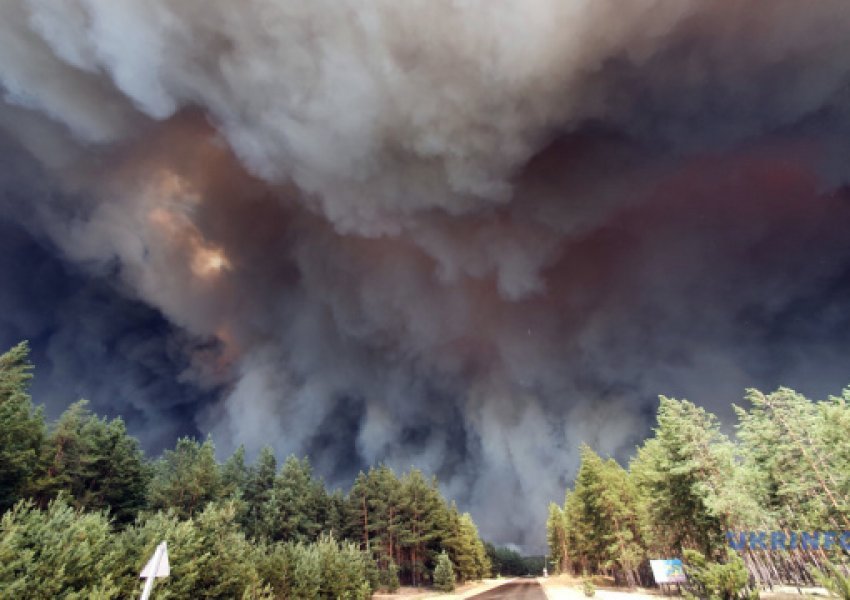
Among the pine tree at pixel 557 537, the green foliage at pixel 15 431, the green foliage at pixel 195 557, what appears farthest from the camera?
the pine tree at pixel 557 537

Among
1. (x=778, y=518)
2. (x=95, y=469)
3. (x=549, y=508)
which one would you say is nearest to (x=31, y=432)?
(x=95, y=469)

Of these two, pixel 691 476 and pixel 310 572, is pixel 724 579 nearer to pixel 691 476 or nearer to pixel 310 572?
pixel 310 572

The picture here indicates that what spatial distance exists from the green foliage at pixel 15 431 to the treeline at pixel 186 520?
10 cm

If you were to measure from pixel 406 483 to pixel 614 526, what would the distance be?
32.3 meters

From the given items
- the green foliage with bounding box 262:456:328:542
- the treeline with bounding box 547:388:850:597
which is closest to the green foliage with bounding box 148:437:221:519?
the green foliage with bounding box 262:456:328:542

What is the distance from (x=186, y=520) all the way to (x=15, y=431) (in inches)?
578

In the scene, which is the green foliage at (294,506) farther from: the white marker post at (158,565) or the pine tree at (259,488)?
the white marker post at (158,565)

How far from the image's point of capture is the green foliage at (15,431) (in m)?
27.0

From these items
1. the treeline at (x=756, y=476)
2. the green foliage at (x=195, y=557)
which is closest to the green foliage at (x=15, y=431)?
the green foliage at (x=195, y=557)

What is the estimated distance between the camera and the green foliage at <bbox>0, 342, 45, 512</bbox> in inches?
1064

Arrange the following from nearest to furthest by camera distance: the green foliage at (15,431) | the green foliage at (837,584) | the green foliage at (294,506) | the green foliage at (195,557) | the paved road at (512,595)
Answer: the green foliage at (837,584), the green foliage at (195,557), the green foliage at (15,431), the paved road at (512,595), the green foliage at (294,506)

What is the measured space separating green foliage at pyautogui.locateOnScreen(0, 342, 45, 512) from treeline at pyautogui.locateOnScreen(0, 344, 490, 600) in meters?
0.10

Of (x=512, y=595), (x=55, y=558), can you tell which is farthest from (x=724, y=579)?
(x=512, y=595)

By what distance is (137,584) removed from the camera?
14.5 metres
